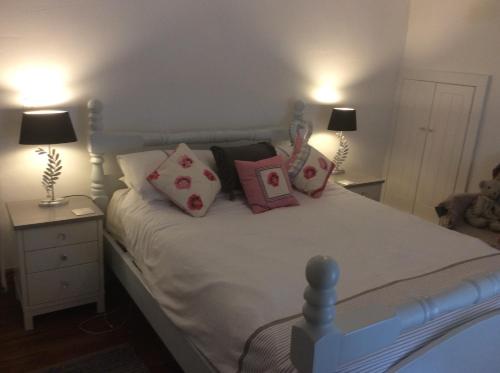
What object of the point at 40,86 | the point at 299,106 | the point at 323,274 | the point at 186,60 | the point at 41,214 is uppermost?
the point at 186,60

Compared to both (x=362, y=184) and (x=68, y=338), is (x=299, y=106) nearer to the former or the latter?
(x=362, y=184)

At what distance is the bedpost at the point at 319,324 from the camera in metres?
1.02

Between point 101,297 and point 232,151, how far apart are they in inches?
46.8

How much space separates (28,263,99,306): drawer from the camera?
2.34 m

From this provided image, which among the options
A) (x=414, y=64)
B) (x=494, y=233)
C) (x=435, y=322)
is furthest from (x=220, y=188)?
(x=414, y=64)

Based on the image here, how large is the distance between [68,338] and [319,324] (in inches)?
70.3

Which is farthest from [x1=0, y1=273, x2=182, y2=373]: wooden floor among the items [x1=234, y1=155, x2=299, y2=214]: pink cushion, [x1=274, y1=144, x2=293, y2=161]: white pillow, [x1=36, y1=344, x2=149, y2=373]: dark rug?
[x1=274, y1=144, x2=293, y2=161]: white pillow

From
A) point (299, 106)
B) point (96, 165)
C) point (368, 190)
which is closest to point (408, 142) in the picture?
point (368, 190)

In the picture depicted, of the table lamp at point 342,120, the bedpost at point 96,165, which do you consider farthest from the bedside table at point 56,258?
the table lamp at point 342,120

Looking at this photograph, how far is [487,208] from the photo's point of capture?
3.06 m

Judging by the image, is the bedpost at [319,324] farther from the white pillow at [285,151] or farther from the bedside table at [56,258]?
the white pillow at [285,151]

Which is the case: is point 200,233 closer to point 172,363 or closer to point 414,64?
point 172,363

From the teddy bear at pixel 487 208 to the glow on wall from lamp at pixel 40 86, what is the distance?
2.81 metres

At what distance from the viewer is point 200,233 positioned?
85.7 inches
